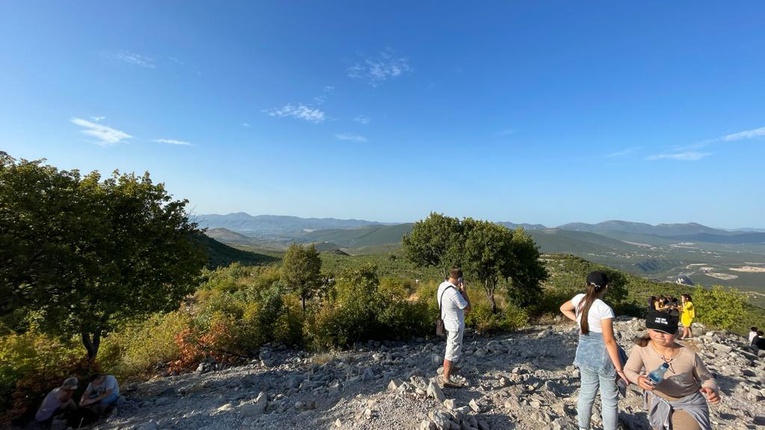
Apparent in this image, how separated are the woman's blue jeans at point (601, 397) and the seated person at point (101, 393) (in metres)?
9.24

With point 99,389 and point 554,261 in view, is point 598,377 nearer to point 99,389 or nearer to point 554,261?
point 99,389

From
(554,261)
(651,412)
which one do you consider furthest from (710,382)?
(554,261)

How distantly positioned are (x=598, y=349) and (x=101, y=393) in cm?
963

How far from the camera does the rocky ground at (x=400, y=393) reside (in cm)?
557

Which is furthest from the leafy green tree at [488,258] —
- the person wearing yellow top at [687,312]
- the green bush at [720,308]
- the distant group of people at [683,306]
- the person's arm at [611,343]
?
the person's arm at [611,343]

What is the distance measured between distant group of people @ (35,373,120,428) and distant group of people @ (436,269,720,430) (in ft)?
30.4

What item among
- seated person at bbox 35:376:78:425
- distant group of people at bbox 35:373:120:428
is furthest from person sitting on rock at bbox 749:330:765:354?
seated person at bbox 35:376:78:425

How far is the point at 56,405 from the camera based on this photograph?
7199 mm

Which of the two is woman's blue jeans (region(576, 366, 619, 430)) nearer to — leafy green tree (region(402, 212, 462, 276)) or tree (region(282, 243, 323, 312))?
tree (region(282, 243, 323, 312))

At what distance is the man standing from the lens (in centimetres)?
648

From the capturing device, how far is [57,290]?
765 cm

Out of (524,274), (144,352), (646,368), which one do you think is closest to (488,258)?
(524,274)

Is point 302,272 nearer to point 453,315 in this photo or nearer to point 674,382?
point 453,315

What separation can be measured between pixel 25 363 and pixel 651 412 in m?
12.0
